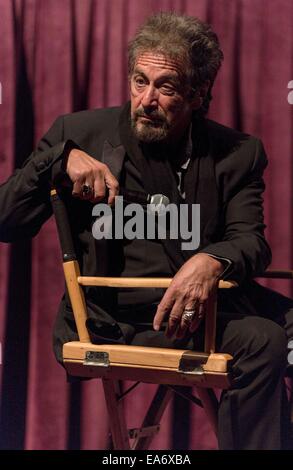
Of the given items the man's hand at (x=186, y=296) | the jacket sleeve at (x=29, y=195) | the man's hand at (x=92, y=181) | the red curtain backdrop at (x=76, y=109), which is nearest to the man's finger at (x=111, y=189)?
the man's hand at (x=92, y=181)

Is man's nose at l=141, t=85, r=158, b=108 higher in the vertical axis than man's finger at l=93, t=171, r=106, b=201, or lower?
higher

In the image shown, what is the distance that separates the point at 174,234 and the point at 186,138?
28 centimetres

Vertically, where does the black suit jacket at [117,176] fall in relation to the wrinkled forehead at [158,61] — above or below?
below

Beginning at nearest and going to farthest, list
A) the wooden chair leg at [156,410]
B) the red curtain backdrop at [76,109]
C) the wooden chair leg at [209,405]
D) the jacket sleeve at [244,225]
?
the jacket sleeve at [244,225]
the wooden chair leg at [209,405]
the wooden chair leg at [156,410]
the red curtain backdrop at [76,109]

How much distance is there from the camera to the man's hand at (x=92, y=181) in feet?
5.71

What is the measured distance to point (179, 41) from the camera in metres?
1.93

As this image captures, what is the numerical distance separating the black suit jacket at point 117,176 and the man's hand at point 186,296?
0.31 ft

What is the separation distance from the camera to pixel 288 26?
2508mm

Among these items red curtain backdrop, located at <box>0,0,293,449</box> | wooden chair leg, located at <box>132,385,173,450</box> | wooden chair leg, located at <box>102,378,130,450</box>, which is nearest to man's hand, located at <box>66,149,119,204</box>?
wooden chair leg, located at <box>102,378,130,450</box>

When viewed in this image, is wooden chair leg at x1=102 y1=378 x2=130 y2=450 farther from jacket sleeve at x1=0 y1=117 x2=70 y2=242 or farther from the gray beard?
the gray beard

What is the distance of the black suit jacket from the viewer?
6.01 ft

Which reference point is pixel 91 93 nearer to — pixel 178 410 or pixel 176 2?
pixel 176 2

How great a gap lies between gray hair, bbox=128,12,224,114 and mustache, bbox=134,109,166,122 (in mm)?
115

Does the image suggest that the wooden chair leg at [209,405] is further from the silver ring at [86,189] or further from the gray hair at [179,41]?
the gray hair at [179,41]
